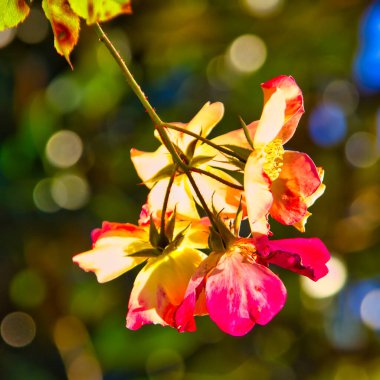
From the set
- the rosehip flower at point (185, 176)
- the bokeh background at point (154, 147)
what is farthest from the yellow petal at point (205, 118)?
the bokeh background at point (154, 147)

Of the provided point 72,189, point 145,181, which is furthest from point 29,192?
point 145,181

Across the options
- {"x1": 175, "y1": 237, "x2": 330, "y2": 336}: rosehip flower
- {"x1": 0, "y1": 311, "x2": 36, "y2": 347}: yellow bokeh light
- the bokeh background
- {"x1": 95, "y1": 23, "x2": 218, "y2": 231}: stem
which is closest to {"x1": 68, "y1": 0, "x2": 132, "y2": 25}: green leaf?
{"x1": 95, "y1": 23, "x2": 218, "y2": 231}: stem

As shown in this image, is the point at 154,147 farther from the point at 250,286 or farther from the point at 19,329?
the point at 250,286

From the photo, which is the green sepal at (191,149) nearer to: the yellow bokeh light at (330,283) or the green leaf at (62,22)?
the green leaf at (62,22)

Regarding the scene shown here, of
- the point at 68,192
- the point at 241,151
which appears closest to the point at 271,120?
the point at 241,151

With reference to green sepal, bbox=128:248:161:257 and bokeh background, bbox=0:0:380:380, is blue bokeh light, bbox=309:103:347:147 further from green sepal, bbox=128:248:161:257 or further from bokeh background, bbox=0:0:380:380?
green sepal, bbox=128:248:161:257

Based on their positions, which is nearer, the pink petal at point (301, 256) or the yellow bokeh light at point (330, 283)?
the pink petal at point (301, 256)
